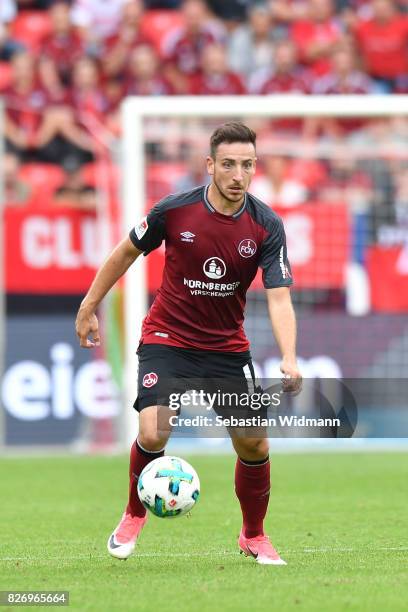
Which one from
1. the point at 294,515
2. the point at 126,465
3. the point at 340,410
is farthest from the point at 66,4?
the point at 340,410

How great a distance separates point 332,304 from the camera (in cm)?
1499

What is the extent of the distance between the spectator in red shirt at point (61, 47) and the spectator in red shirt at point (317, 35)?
311 cm

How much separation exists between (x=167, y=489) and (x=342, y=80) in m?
11.1

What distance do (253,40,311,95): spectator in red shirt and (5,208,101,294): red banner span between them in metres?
3.29

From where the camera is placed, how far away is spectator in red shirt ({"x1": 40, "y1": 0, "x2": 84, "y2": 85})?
17.4 metres

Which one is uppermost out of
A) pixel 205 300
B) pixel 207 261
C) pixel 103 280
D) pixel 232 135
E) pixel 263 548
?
pixel 232 135

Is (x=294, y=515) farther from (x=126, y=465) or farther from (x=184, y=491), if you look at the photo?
(x=126, y=465)

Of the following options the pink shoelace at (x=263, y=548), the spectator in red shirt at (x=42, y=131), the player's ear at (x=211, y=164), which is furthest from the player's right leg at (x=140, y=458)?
the spectator in red shirt at (x=42, y=131)

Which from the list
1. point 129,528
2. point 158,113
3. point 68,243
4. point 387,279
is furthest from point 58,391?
point 129,528

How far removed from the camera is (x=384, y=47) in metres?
17.9

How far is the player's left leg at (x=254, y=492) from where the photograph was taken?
7027 millimetres

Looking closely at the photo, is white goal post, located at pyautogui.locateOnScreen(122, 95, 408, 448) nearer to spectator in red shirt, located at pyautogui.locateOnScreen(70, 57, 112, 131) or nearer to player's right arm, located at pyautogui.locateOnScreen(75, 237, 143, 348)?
spectator in red shirt, located at pyautogui.locateOnScreen(70, 57, 112, 131)

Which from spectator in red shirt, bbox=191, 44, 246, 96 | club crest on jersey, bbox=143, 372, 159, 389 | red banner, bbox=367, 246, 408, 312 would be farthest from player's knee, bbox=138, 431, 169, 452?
spectator in red shirt, bbox=191, 44, 246, 96

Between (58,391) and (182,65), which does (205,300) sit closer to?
(58,391)
